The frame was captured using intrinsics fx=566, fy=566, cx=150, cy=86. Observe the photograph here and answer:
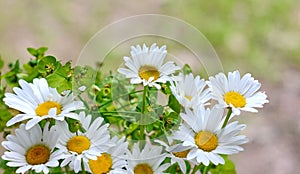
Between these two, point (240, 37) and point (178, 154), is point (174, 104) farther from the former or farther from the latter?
point (240, 37)

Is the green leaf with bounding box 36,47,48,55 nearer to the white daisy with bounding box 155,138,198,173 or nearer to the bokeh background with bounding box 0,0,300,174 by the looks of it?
the white daisy with bounding box 155,138,198,173

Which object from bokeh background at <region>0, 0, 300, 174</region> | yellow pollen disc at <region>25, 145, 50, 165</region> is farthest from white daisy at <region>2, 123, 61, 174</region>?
bokeh background at <region>0, 0, 300, 174</region>

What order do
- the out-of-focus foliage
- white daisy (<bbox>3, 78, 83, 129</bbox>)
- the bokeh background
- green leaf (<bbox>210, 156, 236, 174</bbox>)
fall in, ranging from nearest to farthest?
white daisy (<bbox>3, 78, 83, 129</bbox>)
green leaf (<bbox>210, 156, 236, 174</bbox>)
the bokeh background
the out-of-focus foliage

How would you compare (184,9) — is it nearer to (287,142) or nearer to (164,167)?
(287,142)

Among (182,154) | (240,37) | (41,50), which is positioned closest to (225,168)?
(182,154)

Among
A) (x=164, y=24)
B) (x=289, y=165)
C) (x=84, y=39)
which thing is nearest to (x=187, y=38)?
(x=164, y=24)

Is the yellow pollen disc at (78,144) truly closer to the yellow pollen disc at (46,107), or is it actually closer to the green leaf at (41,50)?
the yellow pollen disc at (46,107)
